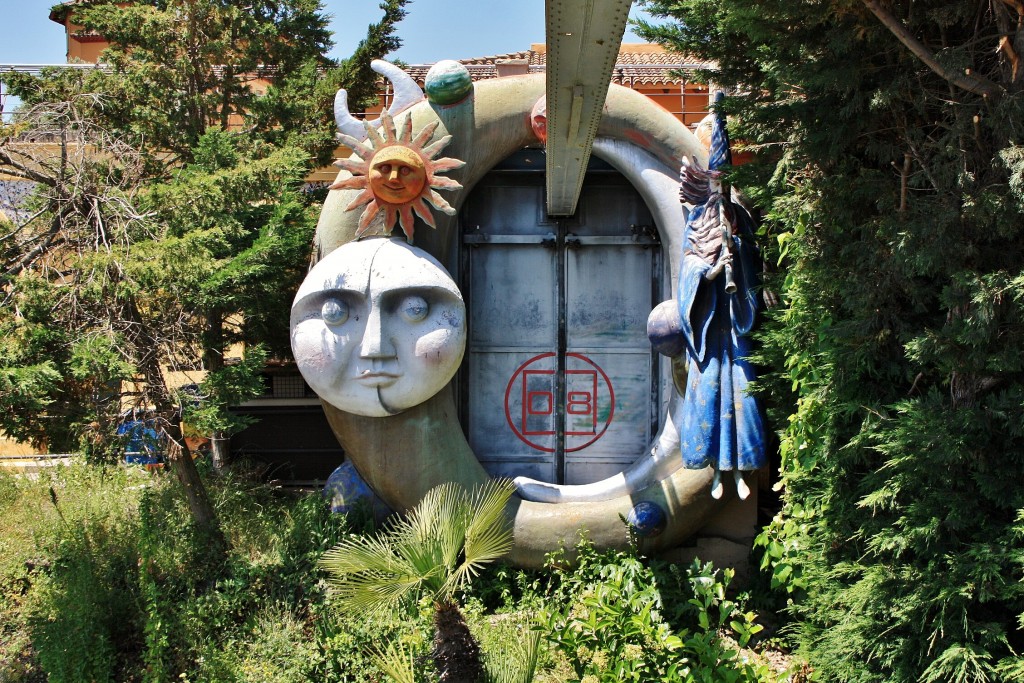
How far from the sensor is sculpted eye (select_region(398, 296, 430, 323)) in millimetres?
5051

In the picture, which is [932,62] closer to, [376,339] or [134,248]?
[376,339]

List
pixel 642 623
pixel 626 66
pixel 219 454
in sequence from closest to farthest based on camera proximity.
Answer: pixel 642 623, pixel 219 454, pixel 626 66

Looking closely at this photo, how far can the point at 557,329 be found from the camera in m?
5.81

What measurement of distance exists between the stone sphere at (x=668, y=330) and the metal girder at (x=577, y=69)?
949mm

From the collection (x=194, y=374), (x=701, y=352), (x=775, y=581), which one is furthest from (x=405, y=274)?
(x=194, y=374)

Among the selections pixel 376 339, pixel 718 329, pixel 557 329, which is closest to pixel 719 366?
pixel 718 329

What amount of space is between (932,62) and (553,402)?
3.14m

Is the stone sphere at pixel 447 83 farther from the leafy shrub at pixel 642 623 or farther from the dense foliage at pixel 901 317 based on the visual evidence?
the leafy shrub at pixel 642 623

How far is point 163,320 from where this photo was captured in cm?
510

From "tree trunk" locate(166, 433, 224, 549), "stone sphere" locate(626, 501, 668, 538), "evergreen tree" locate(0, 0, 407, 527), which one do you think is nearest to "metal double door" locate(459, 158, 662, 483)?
"stone sphere" locate(626, 501, 668, 538)

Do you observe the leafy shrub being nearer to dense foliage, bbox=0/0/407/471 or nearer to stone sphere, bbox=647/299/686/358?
stone sphere, bbox=647/299/686/358

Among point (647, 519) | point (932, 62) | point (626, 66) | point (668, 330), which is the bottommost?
point (647, 519)

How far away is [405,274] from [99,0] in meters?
4.13

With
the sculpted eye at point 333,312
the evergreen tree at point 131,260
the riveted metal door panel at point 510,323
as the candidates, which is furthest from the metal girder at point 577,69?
the evergreen tree at point 131,260
